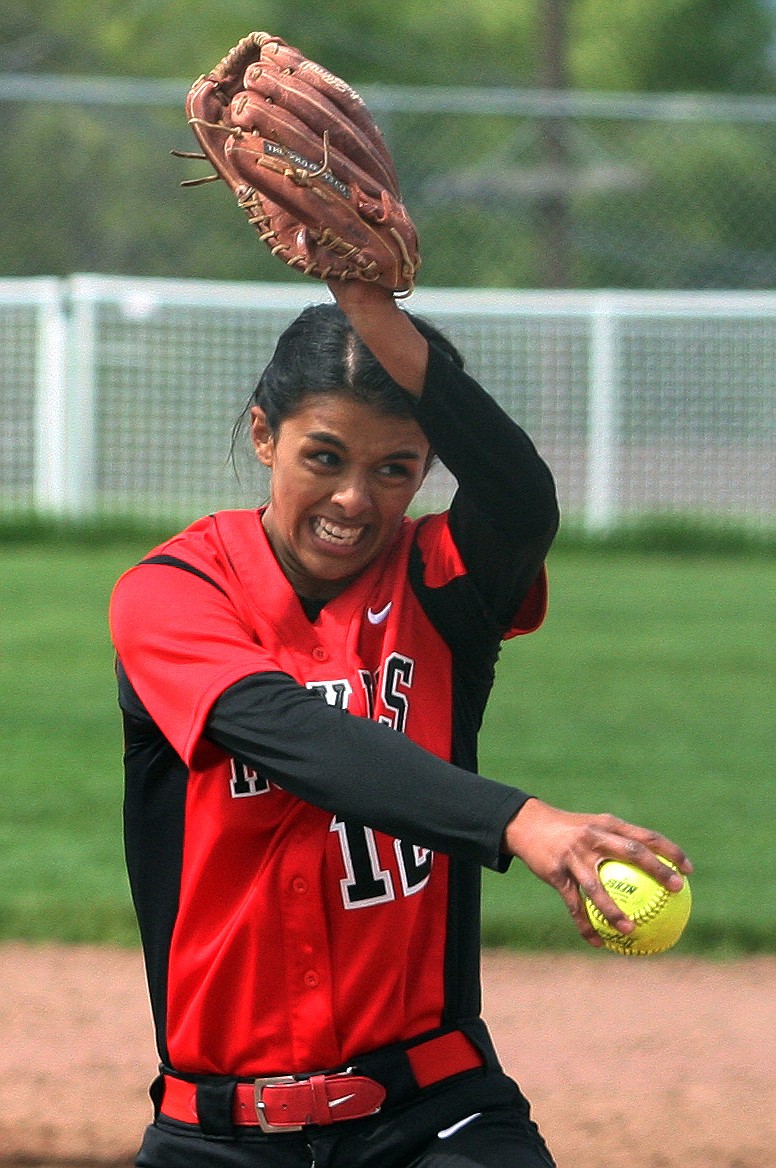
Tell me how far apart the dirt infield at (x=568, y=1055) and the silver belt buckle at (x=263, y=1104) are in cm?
144

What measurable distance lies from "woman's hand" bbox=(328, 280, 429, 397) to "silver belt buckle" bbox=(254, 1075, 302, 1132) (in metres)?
0.89

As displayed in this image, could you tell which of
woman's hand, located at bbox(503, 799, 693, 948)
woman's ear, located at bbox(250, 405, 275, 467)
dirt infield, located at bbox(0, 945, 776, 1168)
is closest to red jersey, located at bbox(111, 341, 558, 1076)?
woman's ear, located at bbox(250, 405, 275, 467)

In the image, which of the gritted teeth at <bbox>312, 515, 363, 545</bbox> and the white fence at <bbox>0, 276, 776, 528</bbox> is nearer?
the gritted teeth at <bbox>312, 515, 363, 545</bbox>

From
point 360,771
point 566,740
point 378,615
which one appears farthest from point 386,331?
point 566,740

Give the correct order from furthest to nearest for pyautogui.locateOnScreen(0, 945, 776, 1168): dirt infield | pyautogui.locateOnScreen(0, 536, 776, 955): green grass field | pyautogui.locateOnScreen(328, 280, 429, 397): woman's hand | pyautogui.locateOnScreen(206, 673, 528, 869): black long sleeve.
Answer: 1. pyautogui.locateOnScreen(0, 536, 776, 955): green grass field
2. pyautogui.locateOnScreen(0, 945, 776, 1168): dirt infield
3. pyautogui.locateOnScreen(328, 280, 429, 397): woman's hand
4. pyautogui.locateOnScreen(206, 673, 528, 869): black long sleeve

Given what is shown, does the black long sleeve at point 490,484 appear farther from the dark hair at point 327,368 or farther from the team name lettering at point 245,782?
the team name lettering at point 245,782

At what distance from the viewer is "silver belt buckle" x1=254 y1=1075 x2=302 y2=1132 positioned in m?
2.33

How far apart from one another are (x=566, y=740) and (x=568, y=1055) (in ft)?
10.1

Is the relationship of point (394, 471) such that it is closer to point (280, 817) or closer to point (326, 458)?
point (326, 458)

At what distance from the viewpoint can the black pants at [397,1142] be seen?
7.66 feet

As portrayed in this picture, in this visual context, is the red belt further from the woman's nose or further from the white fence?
the white fence

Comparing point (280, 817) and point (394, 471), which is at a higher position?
point (394, 471)

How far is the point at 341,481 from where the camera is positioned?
2383mm

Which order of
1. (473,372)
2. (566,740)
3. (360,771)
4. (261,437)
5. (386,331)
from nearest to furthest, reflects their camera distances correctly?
(360,771)
(386,331)
(261,437)
(566,740)
(473,372)
